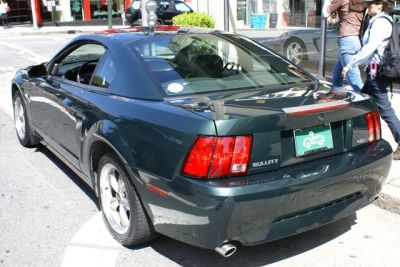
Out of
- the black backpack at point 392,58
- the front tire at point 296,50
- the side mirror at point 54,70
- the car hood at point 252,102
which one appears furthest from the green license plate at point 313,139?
the front tire at point 296,50

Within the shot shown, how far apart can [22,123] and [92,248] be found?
117 inches

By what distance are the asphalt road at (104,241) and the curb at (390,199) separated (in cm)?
6

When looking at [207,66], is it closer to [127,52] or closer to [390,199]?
[127,52]

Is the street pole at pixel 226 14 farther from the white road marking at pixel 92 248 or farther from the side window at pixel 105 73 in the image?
the white road marking at pixel 92 248

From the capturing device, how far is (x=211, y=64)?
398 centimetres

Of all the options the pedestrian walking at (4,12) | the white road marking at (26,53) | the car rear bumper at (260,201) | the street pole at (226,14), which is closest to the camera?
the car rear bumper at (260,201)

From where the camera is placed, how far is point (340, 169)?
3227 millimetres

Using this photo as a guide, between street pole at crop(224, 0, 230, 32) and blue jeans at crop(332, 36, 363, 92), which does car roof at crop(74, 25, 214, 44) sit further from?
street pole at crop(224, 0, 230, 32)

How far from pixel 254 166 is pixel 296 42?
262 inches

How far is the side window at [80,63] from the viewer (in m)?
4.46

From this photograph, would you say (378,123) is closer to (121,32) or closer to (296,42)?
(121,32)

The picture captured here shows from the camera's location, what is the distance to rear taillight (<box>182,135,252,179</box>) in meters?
2.90

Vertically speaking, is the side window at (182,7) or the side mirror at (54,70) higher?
the side window at (182,7)

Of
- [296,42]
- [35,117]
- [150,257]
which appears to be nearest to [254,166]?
[150,257]
